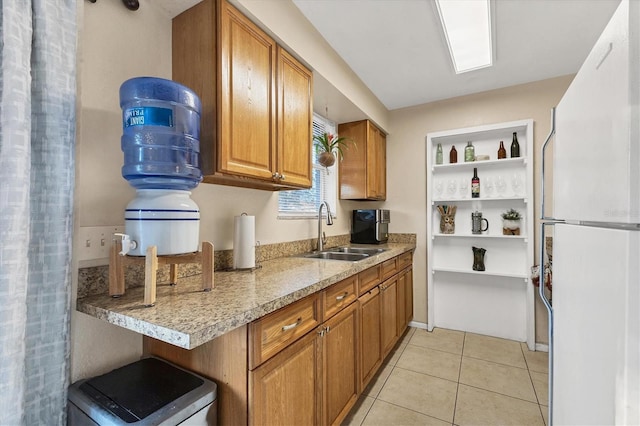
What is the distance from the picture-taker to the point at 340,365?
5.15 ft

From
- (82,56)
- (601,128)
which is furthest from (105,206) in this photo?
(601,128)

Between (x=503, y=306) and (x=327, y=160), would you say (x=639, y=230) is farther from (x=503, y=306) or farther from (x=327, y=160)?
(x=503, y=306)

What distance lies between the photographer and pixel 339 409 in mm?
1558

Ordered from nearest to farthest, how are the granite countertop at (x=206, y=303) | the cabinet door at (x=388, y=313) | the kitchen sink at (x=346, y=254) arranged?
the granite countertop at (x=206, y=303) → the cabinet door at (x=388, y=313) → the kitchen sink at (x=346, y=254)

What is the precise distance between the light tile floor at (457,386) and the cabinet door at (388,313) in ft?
0.59

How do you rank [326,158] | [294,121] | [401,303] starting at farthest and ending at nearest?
1. [401,303]
2. [326,158]
3. [294,121]

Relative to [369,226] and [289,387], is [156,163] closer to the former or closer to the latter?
[289,387]

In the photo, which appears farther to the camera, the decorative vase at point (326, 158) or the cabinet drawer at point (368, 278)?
the decorative vase at point (326, 158)

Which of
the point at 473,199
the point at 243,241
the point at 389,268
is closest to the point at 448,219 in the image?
the point at 473,199

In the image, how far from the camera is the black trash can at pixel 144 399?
0.82 meters

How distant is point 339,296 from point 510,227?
2.16m

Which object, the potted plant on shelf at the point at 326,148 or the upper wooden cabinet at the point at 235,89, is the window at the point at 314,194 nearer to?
the potted plant on shelf at the point at 326,148

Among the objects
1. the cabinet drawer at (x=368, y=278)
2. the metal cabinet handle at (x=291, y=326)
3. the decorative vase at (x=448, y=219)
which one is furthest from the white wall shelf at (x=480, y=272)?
the metal cabinet handle at (x=291, y=326)

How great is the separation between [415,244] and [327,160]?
61.8 inches
